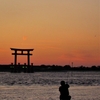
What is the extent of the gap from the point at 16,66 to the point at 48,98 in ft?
531

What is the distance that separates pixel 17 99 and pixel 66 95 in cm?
1162

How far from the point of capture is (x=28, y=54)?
577 ft

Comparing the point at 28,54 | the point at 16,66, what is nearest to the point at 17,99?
the point at 28,54

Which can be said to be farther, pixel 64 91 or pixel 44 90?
pixel 44 90

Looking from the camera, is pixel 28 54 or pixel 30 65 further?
pixel 30 65

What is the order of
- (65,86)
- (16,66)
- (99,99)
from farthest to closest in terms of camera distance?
(16,66), (99,99), (65,86)

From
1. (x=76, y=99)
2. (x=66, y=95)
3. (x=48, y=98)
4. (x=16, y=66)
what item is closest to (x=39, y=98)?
(x=48, y=98)

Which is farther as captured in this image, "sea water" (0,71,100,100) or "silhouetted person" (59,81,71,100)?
"sea water" (0,71,100,100)

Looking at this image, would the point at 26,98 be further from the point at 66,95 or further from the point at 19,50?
the point at 19,50

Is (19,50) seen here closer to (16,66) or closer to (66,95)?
(16,66)

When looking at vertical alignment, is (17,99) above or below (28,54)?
below

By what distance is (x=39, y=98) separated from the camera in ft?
104

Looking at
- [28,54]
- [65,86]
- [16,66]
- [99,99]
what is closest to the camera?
[65,86]

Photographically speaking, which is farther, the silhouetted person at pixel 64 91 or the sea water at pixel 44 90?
the sea water at pixel 44 90
